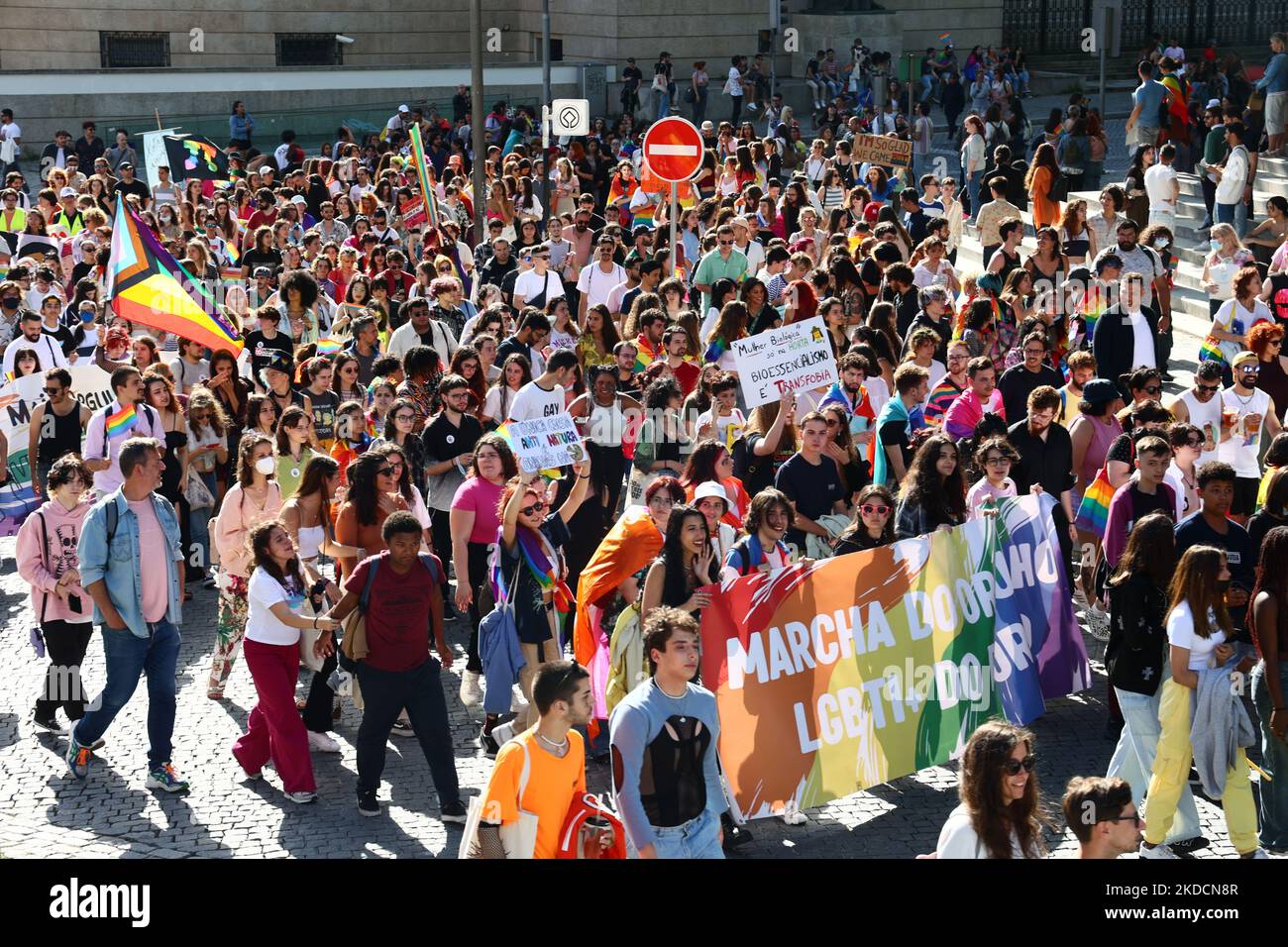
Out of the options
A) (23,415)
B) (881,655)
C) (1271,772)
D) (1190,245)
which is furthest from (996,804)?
(1190,245)

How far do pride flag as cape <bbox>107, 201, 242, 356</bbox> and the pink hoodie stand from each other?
3.65 metres

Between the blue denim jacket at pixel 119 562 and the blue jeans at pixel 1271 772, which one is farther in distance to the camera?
the blue denim jacket at pixel 119 562

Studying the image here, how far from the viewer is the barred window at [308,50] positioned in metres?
46.8

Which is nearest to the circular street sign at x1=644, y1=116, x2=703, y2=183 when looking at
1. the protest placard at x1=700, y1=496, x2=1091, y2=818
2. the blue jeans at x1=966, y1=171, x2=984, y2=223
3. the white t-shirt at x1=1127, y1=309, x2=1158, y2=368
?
the white t-shirt at x1=1127, y1=309, x2=1158, y2=368

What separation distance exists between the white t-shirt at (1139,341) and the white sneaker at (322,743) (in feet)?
21.9

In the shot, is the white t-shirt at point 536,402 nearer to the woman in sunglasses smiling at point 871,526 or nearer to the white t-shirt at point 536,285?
the woman in sunglasses smiling at point 871,526

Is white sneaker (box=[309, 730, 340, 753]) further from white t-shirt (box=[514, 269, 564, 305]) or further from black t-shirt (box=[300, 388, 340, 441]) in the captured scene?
white t-shirt (box=[514, 269, 564, 305])

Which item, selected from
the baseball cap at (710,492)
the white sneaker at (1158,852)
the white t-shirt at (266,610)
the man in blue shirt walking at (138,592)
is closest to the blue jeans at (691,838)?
the white sneaker at (1158,852)

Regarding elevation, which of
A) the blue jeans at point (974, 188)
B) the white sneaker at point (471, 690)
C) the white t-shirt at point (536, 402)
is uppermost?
the blue jeans at point (974, 188)

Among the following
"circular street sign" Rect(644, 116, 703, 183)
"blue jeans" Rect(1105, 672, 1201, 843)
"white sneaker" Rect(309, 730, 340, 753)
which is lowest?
"white sneaker" Rect(309, 730, 340, 753)

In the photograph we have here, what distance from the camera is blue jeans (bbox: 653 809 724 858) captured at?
248 inches

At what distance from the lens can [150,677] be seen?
841 cm

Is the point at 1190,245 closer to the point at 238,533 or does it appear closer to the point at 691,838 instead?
the point at 238,533

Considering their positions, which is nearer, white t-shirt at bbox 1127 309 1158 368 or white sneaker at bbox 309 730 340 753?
white sneaker at bbox 309 730 340 753
